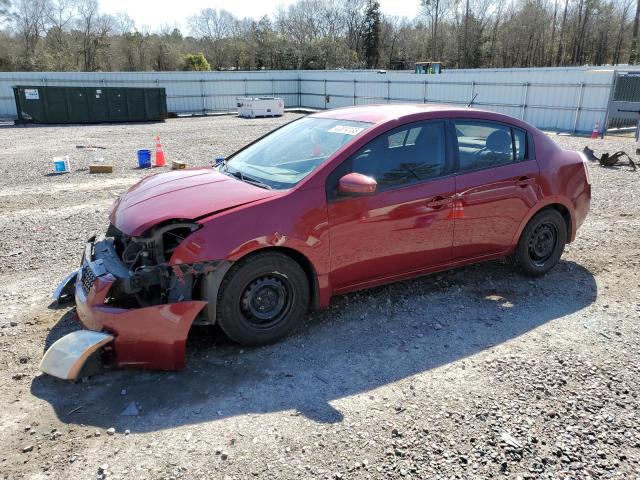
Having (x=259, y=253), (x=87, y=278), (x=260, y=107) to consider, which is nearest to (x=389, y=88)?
(x=260, y=107)

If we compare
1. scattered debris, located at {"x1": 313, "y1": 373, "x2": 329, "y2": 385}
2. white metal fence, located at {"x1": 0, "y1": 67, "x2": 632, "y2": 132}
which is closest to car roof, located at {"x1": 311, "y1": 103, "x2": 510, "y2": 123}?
scattered debris, located at {"x1": 313, "y1": 373, "x2": 329, "y2": 385}

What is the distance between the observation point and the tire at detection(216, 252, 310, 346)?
3.64m

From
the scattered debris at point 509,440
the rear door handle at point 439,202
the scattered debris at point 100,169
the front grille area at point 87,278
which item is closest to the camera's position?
the scattered debris at point 509,440

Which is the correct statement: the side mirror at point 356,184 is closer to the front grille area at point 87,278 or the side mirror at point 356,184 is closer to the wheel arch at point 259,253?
the wheel arch at point 259,253

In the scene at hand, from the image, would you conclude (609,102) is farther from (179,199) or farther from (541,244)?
(179,199)

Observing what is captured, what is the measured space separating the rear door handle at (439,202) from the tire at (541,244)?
1.13 meters

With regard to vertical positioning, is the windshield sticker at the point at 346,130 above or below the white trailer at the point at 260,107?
above

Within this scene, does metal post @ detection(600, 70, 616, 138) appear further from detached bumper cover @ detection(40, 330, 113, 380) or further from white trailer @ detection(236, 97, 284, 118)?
detached bumper cover @ detection(40, 330, 113, 380)

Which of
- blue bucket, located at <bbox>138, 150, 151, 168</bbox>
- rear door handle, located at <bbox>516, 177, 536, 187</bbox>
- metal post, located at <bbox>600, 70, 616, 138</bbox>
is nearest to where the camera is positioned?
rear door handle, located at <bbox>516, 177, 536, 187</bbox>

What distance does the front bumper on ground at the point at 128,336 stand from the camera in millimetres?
3299

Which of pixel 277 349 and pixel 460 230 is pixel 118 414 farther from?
pixel 460 230

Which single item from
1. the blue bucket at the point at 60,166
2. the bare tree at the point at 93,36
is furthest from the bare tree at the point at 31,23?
the blue bucket at the point at 60,166

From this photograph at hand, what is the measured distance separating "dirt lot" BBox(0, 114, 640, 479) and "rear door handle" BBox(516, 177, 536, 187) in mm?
1023

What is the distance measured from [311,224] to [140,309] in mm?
1339
